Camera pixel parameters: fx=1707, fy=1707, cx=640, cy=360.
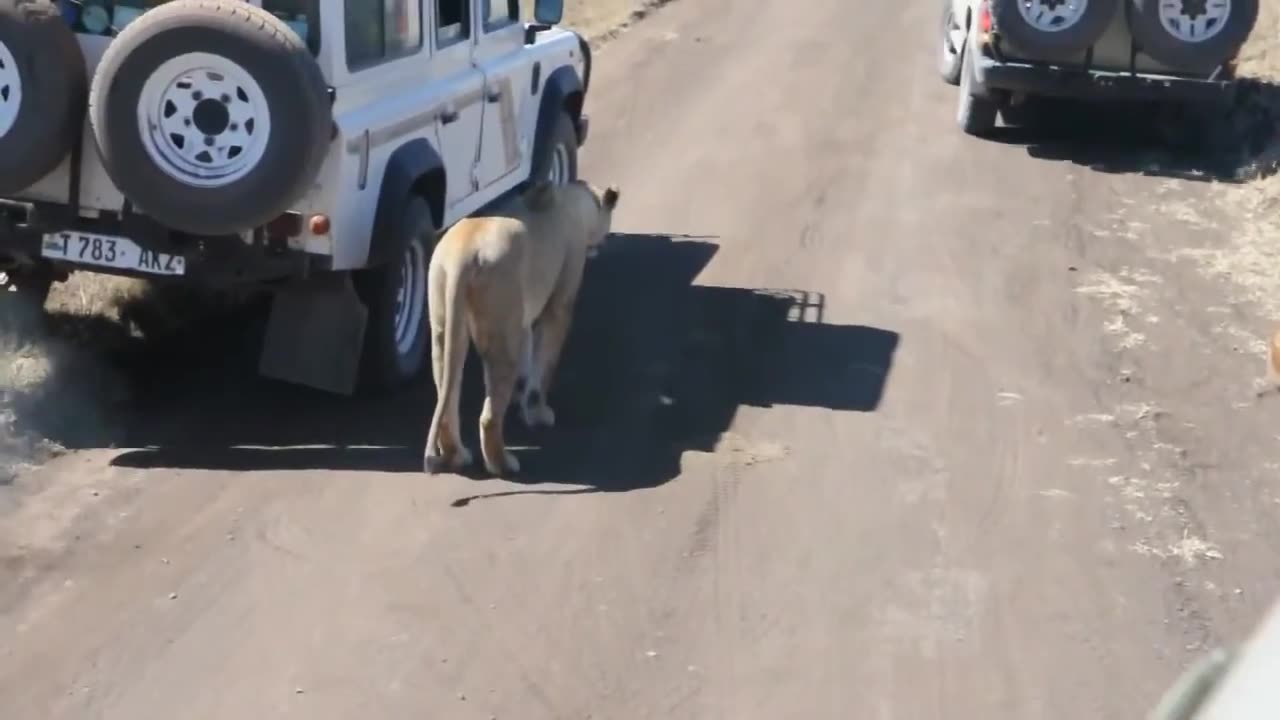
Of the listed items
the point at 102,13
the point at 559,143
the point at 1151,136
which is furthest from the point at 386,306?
the point at 1151,136

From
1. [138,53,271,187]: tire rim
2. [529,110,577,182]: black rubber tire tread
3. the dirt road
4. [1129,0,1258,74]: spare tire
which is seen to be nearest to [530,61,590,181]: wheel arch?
[529,110,577,182]: black rubber tire tread

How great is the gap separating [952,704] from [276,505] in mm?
2673

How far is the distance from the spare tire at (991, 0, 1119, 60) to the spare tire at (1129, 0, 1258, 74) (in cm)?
33

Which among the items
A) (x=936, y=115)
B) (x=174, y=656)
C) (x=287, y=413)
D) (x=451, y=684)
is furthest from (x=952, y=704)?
(x=936, y=115)

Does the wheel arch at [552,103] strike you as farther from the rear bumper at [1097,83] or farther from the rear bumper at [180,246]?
the rear bumper at [1097,83]

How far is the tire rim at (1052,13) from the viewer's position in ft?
44.3

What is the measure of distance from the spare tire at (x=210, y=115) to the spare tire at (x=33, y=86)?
0.19 m

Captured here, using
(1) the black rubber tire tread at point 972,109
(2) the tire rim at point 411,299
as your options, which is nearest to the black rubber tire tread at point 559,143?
(2) the tire rim at point 411,299

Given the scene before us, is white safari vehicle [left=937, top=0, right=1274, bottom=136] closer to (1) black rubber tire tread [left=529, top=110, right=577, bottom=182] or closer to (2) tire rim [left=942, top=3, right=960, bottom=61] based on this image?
(2) tire rim [left=942, top=3, right=960, bottom=61]

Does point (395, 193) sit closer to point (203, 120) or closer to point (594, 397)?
point (203, 120)

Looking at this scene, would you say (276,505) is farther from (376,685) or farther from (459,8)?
(459,8)

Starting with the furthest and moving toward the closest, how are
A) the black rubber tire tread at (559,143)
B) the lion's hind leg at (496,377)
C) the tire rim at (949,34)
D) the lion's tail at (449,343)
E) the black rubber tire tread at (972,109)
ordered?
the tire rim at (949,34)
the black rubber tire tread at (972,109)
the black rubber tire tread at (559,143)
the lion's hind leg at (496,377)
the lion's tail at (449,343)

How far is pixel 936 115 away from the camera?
15555 millimetres

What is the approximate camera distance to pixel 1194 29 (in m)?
13.6
